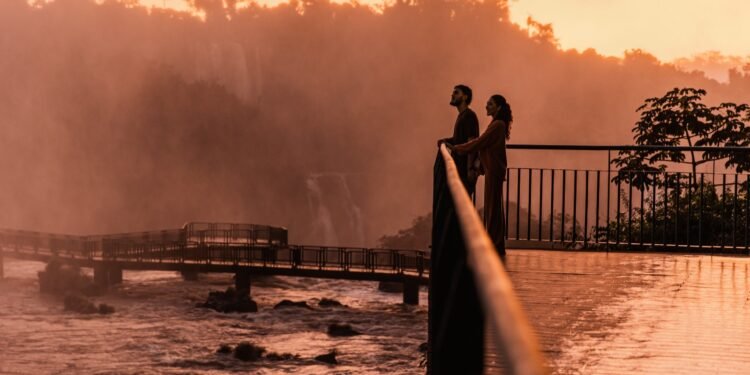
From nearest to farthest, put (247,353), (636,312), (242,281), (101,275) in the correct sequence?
(636,312) → (247,353) → (242,281) → (101,275)

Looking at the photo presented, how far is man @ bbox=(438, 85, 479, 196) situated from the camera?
912cm

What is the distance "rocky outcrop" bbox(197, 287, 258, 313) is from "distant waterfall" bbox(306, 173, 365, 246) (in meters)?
52.6

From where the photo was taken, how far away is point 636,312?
7223mm

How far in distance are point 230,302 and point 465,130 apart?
34277 mm

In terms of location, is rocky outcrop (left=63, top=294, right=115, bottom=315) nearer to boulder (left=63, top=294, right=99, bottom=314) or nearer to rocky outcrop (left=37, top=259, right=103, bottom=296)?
boulder (left=63, top=294, right=99, bottom=314)

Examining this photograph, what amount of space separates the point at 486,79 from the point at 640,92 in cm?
2853

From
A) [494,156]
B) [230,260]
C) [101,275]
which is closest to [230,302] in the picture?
[230,260]

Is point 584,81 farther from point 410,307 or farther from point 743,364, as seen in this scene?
point 743,364

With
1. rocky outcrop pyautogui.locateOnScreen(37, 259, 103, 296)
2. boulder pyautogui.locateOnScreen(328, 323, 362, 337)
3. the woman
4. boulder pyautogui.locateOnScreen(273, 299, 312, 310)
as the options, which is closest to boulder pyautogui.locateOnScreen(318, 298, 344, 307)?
boulder pyautogui.locateOnScreen(273, 299, 312, 310)

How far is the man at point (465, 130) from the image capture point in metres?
9.12

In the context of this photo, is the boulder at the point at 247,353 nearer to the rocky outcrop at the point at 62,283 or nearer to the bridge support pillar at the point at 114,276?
the rocky outcrop at the point at 62,283

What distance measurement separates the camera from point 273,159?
107m

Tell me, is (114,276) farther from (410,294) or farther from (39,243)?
(410,294)

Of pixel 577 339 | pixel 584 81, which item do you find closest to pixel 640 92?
pixel 584 81
